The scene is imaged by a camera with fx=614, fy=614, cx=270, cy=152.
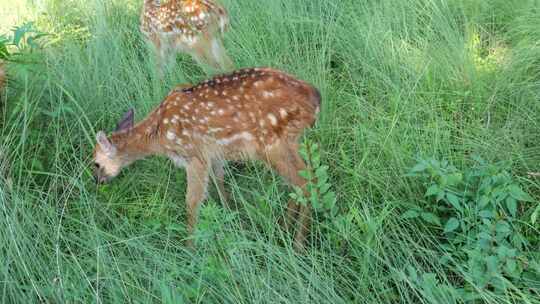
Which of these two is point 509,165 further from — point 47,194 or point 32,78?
point 32,78

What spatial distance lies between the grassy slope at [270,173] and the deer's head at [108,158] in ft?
0.32

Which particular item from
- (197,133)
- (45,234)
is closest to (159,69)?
(197,133)

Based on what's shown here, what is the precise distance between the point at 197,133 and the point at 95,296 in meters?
1.41

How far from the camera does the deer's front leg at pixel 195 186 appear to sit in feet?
12.3

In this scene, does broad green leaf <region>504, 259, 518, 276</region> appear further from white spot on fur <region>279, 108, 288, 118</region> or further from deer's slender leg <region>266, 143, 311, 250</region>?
white spot on fur <region>279, 108, 288, 118</region>

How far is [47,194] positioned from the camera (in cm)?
370

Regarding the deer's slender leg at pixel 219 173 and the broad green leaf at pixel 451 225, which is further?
the deer's slender leg at pixel 219 173

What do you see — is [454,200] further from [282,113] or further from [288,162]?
[282,113]

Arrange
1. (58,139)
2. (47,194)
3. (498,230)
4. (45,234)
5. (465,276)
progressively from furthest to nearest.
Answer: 1. (58,139)
2. (47,194)
3. (45,234)
4. (498,230)
5. (465,276)

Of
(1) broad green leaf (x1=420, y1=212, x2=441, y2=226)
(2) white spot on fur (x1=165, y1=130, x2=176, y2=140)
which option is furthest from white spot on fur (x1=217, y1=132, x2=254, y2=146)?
(1) broad green leaf (x1=420, y1=212, x2=441, y2=226)

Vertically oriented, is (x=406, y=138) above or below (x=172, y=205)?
above

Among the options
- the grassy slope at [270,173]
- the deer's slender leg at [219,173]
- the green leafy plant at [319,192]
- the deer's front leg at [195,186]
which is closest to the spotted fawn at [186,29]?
the grassy slope at [270,173]

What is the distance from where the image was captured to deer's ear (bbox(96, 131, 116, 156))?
3.95 meters

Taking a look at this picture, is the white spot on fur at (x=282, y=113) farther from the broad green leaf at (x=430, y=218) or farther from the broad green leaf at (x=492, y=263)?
the broad green leaf at (x=492, y=263)
